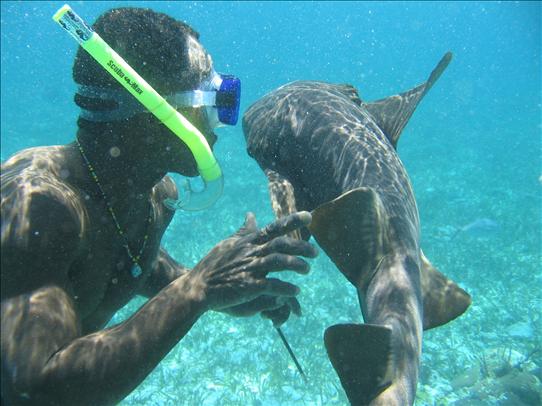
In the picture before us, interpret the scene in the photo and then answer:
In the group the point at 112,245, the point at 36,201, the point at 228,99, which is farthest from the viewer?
the point at 228,99

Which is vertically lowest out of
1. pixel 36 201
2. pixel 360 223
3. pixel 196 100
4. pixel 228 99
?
pixel 360 223

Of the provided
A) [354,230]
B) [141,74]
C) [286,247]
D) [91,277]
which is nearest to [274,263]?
[286,247]

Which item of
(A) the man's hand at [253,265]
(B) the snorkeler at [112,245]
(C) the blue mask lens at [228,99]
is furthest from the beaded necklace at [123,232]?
(C) the blue mask lens at [228,99]

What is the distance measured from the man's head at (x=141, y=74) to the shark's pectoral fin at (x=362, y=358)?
1.55 meters

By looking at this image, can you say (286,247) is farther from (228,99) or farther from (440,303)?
(440,303)

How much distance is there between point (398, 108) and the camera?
4180mm

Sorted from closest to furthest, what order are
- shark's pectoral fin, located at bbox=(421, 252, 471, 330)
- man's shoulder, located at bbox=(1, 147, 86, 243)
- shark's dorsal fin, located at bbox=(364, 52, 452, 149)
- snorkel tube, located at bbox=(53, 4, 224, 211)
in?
man's shoulder, located at bbox=(1, 147, 86, 243) < snorkel tube, located at bbox=(53, 4, 224, 211) < shark's pectoral fin, located at bbox=(421, 252, 471, 330) < shark's dorsal fin, located at bbox=(364, 52, 452, 149)

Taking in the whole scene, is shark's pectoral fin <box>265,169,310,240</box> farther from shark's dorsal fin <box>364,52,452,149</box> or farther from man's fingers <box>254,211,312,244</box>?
shark's dorsal fin <box>364,52,452,149</box>

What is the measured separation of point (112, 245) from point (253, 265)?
1174 millimetres

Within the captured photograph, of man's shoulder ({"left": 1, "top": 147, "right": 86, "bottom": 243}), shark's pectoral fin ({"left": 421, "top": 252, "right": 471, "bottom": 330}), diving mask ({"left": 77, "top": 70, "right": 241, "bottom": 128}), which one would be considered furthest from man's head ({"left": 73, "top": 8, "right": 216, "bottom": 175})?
shark's pectoral fin ({"left": 421, "top": 252, "right": 471, "bottom": 330})

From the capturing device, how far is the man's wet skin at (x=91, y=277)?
1.70 metres

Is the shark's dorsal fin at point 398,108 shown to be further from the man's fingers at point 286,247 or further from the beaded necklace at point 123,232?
the beaded necklace at point 123,232

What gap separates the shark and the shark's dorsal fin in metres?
0.06

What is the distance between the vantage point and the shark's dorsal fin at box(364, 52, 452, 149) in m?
→ 4.04
